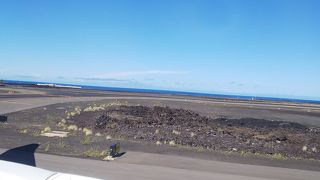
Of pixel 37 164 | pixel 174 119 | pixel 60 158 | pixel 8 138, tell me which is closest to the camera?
pixel 37 164

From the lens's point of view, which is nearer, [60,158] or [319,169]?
[60,158]

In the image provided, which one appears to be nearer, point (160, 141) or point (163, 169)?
point (163, 169)

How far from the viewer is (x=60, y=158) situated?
14688 millimetres

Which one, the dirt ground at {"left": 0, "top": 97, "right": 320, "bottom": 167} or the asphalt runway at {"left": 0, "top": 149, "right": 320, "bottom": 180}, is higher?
the asphalt runway at {"left": 0, "top": 149, "right": 320, "bottom": 180}

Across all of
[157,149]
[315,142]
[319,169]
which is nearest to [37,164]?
[157,149]

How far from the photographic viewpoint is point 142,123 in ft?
110

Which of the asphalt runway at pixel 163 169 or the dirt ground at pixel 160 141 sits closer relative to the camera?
Result: the asphalt runway at pixel 163 169

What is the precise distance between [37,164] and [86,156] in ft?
9.36

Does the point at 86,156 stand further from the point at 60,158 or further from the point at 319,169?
the point at 319,169

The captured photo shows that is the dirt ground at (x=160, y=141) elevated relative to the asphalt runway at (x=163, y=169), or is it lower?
lower

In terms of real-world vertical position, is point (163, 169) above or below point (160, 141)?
above

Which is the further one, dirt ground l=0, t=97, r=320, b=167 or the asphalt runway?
dirt ground l=0, t=97, r=320, b=167

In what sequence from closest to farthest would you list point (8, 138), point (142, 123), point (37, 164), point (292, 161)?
point (37, 164) < point (292, 161) < point (8, 138) < point (142, 123)

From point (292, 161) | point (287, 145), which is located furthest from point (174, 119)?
point (292, 161)
